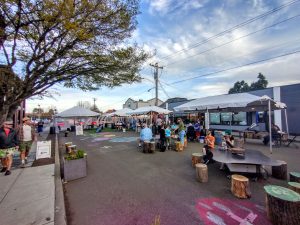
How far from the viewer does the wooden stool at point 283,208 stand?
259 cm

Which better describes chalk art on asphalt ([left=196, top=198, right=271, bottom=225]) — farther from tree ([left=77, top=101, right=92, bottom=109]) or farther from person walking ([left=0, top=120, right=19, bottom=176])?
tree ([left=77, top=101, right=92, bottom=109])

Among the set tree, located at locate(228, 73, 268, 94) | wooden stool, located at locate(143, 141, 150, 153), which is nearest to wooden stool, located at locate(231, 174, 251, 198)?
wooden stool, located at locate(143, 141, 150, 153)

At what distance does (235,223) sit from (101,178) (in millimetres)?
3773

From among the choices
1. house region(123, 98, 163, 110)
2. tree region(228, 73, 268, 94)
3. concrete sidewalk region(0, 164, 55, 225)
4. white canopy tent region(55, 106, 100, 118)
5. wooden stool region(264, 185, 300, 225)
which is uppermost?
tree region(228, 73, 268, 94)

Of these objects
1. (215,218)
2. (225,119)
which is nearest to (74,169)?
(215,218)

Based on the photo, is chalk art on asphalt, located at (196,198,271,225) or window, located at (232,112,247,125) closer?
chalk art on asphalt, located at (196,198,271,225)

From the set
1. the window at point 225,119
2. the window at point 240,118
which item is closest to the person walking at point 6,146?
the window at point 240,118

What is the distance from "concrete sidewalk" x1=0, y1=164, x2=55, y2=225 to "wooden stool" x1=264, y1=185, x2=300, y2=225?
3982 millimetres

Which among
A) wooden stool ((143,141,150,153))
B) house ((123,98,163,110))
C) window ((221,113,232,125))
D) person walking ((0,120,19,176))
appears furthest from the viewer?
house ((123,98,163,110))

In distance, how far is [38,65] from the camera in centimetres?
288

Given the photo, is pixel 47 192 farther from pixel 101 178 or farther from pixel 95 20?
pixel 95 20

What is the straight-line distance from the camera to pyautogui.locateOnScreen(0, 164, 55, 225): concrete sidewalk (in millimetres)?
2840

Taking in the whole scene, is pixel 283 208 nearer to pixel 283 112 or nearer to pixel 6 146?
pixel 6 146

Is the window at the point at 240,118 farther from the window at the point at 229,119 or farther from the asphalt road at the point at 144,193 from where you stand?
the asphalt road at the point at 144,193
